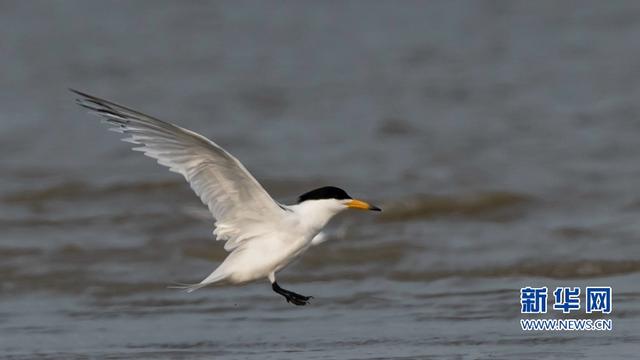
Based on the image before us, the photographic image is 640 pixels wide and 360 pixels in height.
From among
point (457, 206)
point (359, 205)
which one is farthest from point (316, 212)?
point (457, 206)

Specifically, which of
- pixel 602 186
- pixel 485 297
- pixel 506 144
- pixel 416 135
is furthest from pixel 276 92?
pixel 485 297

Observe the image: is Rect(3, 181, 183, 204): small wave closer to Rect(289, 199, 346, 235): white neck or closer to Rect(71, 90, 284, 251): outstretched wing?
Rect(71, 90, 284, 251): outstretched wing

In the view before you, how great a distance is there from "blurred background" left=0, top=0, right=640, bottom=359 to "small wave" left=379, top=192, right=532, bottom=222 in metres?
0.03

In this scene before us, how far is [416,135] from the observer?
47.3ft

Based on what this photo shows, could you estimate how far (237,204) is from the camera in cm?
757

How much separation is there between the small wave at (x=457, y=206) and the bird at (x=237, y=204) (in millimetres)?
4074

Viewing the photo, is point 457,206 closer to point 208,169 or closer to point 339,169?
point 339,169

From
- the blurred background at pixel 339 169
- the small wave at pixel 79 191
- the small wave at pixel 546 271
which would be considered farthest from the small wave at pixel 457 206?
the small wave at pixel 79 191

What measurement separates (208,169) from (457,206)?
4.86 metres

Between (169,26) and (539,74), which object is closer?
(539,74)

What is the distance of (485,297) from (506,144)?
4.89 meters

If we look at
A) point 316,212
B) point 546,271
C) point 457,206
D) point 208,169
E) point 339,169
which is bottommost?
point 316,212

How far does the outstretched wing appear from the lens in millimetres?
7266

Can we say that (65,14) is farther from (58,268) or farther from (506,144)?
(58,268)
